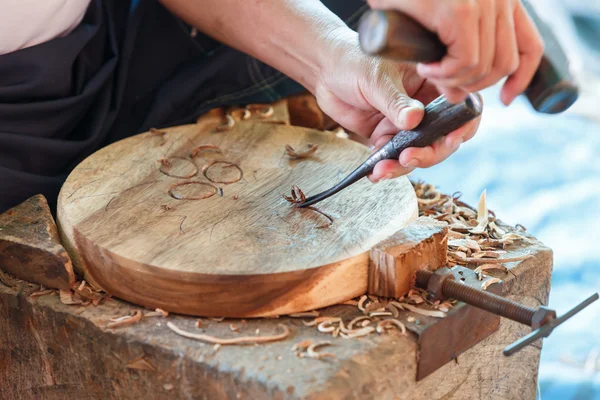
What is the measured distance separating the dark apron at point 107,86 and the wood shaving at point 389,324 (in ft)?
2.18

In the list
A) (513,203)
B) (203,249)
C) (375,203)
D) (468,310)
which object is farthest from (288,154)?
(513,203)

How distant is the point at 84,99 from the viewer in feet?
4.61

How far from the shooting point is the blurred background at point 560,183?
1914 mm

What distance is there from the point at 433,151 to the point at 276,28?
0.47 m

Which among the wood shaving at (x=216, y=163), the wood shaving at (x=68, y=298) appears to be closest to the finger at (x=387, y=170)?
the wood shaving at (x=216, y=163)

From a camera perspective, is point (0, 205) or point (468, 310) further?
point (0, 205)

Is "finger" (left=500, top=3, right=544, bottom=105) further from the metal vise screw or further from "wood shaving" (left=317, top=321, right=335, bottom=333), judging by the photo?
"wood shaving" (left=317, top=321, right=335, bottom=333)

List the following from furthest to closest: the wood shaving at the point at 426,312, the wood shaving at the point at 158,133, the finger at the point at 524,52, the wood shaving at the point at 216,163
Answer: the wood shaving at the point at 158,133, the wood shaving at the point at 216,163, the wood shaving at the point at 426,312, the finger at the point at 524,52

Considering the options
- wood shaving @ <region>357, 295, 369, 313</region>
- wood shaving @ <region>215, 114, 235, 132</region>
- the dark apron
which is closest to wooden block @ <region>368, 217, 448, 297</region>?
wood shaving @ <region>357, 295, 369, 313</region>

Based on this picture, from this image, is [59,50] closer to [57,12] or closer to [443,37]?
[57,12]

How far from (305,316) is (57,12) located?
738mm

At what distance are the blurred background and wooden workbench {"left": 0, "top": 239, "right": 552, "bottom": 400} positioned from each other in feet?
2.38

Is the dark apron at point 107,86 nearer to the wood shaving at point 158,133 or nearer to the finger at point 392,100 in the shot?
the wood shaving at point 158,133

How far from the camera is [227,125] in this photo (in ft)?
4.86
